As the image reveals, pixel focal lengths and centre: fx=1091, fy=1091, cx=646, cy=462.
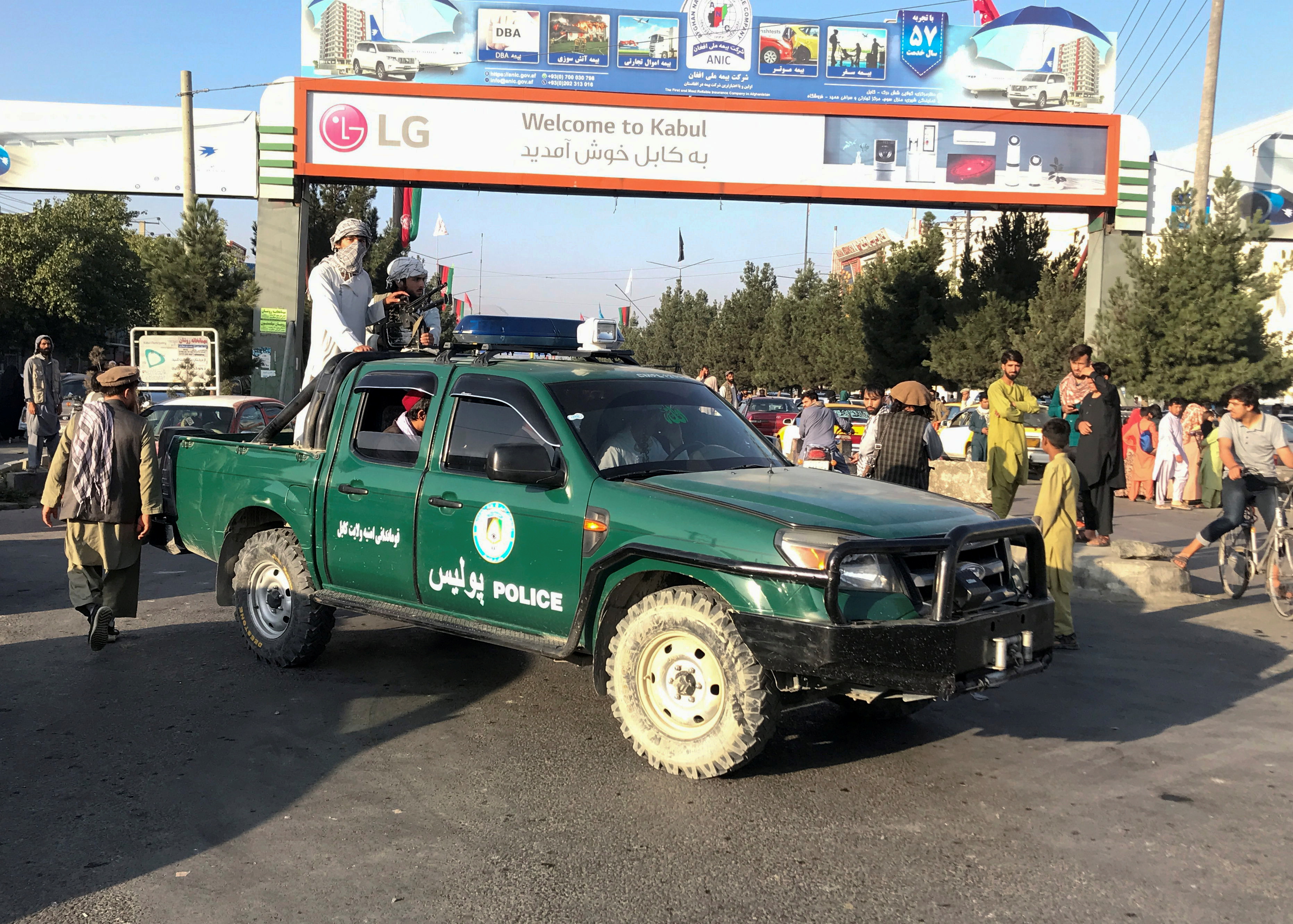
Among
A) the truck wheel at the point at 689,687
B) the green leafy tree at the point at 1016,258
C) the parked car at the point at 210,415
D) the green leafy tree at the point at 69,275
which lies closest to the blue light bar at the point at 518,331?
the truck wheel at the point at 689,687

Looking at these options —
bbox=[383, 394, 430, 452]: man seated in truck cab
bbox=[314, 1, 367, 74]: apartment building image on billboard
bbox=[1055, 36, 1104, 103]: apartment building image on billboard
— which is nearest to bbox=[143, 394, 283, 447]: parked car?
bbox=[383, 394, 430, 452]: man seated in truck cab

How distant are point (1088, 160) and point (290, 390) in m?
19.0

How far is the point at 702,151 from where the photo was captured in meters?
24.8

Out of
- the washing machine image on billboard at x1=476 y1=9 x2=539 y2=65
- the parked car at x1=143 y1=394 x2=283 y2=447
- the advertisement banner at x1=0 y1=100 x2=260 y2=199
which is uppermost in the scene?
the washing machine image on billboard at x1=476 y1=9 x2=539 y2=65

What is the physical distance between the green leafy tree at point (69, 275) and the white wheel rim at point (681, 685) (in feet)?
166

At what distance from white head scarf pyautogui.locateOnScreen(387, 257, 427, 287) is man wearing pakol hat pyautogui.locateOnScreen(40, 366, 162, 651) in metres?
1.90

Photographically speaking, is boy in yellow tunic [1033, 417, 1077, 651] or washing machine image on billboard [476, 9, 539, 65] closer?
boy in yellow tunic [1033, 417, 1077, 651]

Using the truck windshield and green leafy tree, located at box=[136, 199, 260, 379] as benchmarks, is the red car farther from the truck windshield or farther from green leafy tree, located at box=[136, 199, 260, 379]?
the truck windshield

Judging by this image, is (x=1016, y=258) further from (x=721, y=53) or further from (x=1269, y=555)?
(x=1269, y=555)

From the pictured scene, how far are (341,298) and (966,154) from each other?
20.9m

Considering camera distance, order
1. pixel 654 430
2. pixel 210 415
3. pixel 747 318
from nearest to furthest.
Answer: pixel 654 430 < pixel 210 415 < pixel 747 318

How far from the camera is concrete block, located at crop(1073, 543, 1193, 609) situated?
9.39 meters

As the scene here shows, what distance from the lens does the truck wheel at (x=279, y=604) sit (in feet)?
20.8

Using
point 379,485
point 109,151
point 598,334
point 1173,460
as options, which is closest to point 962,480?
point 1173,460
